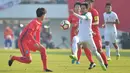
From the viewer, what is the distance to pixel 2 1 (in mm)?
49750

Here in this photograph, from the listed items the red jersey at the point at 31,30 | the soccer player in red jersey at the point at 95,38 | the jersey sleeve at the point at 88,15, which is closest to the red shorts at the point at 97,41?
the soccer player in red jersey at the point at 95,38

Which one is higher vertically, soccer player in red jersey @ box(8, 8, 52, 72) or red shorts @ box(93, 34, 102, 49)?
soccer player in red jersey @ box(8, 8, 52, 72)

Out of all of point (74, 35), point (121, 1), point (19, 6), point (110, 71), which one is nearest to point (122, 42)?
point (121, 1)

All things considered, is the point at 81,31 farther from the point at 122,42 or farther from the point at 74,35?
the point at 122,42

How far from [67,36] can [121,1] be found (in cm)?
1923

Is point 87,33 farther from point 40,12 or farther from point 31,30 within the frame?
point 31,30

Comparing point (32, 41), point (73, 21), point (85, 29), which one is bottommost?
point (73, 21)

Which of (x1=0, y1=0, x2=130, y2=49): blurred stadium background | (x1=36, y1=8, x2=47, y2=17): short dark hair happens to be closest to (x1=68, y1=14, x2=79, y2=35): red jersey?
(x1=36, y1=8, x2=47, y2=17): short dark hair

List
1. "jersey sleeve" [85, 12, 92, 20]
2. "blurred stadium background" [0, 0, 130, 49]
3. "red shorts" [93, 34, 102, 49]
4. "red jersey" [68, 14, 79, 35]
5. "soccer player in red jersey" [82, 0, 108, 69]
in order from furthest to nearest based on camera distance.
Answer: "blurred stadium background" [0, 0, 130, 49] < "red jersey" [68, 14, 79, 35] < "red shorts" [93, 34, 102, 49] < "soccer player in red jersey" [82, 0, 108, 69] < "jersey sleeve" [85, 12, 92, 20]

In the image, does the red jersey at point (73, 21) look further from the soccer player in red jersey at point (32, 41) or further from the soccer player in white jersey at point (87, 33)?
the soccer player in red jersey at point (32, 41)

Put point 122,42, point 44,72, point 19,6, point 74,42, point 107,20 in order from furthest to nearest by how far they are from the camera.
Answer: point 19,6 < point 122,42 < point 107,20 < point 74,42 < point 44,72

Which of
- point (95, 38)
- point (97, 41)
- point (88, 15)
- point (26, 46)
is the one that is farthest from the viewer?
point (95, 38)

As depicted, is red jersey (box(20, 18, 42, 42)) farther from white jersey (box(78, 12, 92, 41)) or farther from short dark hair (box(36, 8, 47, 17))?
white jersey (box(78, 12, 92, 41))

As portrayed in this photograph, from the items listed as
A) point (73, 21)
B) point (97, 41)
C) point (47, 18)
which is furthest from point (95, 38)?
point (47, 18)
